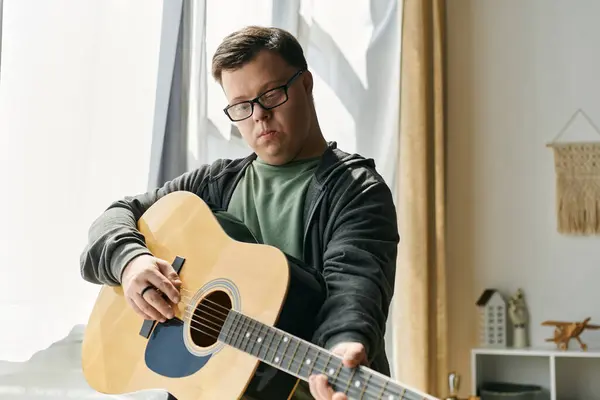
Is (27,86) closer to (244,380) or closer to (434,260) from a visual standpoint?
(244,380)

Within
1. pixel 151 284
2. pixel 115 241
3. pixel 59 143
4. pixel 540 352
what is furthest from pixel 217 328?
pixel 540 352

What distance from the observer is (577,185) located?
288 centimetres

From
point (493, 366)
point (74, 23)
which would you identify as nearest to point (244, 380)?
point (74, 23)

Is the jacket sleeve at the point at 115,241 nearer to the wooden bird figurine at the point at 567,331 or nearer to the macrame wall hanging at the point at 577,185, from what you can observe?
the wooden bird figurine at the point at 567,331

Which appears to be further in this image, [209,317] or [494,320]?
[494,320]

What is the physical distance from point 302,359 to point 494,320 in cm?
206

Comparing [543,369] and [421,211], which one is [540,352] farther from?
[421,211]

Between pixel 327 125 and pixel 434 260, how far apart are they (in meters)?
0.69

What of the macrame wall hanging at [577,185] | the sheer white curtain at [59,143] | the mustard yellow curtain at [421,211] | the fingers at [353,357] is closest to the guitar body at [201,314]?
the fingers at [353,357]

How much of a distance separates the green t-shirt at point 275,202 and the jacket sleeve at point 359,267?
0.06 meters

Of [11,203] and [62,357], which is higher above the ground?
[11,203]

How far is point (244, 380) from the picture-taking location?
958 millimetres

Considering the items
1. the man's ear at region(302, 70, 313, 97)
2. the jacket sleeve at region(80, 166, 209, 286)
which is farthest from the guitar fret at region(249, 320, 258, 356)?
the man's ear at region(302, 70, 313, 97)

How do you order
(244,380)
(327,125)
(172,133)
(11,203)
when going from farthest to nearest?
(327,125) → (172,133) → (11,203) → (244,380)
